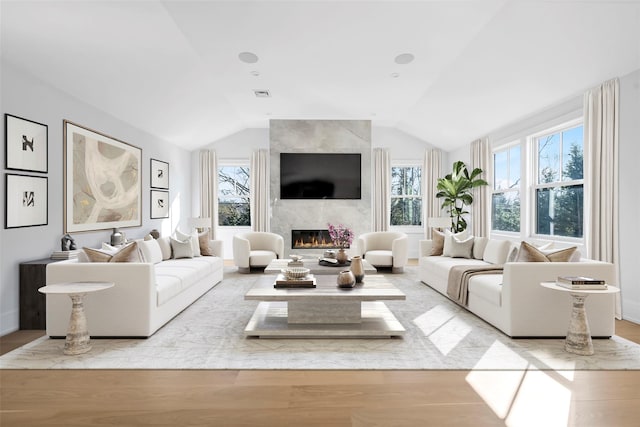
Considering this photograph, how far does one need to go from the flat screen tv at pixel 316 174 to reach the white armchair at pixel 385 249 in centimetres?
128

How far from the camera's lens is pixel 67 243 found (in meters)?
4.02

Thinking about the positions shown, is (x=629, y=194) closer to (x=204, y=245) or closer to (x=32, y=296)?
(x=204, y=245)

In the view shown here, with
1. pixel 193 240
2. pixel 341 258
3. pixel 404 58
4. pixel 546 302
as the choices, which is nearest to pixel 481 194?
pixel 404 58

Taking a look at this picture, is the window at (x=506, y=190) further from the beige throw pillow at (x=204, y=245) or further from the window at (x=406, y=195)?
the beige throw pillow at (x=204, y=245)

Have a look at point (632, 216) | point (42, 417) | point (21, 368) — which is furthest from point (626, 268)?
point (21, 368)

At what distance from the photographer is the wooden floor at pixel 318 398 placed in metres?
2.01

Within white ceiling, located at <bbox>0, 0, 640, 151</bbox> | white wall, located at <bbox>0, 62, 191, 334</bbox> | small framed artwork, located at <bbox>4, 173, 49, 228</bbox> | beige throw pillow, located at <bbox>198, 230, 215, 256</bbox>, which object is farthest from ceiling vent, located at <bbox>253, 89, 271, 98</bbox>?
small framed artwork, located at <bbox>4, 173, 49, 228</bbox>

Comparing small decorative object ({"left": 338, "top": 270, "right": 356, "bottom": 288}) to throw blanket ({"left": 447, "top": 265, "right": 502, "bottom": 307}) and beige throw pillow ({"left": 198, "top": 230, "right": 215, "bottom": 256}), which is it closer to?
throw blanket ({"left": 447, "top": 265, "right": 502, "bottom": 307})

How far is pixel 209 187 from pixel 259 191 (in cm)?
114

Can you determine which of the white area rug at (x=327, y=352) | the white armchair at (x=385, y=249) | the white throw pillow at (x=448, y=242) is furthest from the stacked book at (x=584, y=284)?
the white armchair at (x=385, y=249)

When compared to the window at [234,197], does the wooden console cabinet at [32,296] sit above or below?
below

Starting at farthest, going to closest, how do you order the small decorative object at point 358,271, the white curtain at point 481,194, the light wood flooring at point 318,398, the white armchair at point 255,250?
1. the white curtain at point 481,194
2. the white armchair at point 255,250
3. the small decorative object at point 358,271
4. the light wood flooring at point 318,398

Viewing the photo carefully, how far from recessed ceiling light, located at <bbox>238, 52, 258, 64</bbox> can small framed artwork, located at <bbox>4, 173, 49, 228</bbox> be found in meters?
Result: 2.65

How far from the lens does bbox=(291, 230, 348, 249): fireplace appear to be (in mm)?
7602
